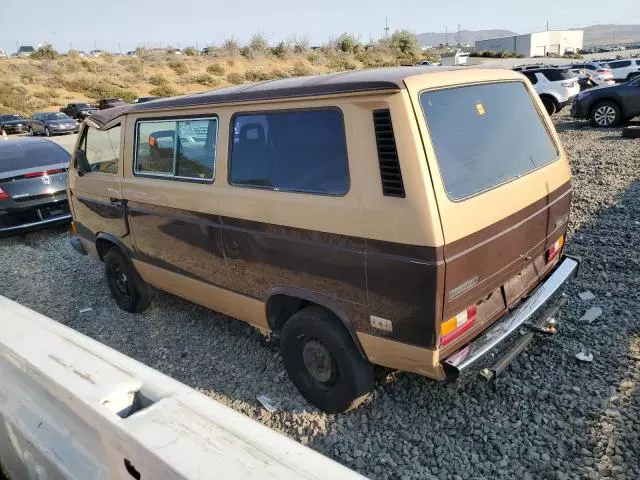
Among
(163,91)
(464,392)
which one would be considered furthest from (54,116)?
(464,392)

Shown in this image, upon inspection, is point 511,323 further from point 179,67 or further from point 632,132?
point 179,67

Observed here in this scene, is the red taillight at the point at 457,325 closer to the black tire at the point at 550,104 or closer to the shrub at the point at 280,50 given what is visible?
the black tire at the point at 550,104

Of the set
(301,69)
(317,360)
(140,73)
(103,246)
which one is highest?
(140,73)

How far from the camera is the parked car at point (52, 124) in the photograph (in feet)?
83.5

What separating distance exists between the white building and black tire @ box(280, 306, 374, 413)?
96624 millimetres

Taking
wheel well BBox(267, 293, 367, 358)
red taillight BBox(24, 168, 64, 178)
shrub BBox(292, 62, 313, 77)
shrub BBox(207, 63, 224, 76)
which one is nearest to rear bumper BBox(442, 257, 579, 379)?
wheel well BBox(267, 293, 367, 358)

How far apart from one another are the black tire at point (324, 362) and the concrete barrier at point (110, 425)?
122cm

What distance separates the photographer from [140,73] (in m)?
49.9

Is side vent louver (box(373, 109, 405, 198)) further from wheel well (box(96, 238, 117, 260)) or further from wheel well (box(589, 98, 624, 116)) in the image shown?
wheel well (box(589, 98, 624, 116))

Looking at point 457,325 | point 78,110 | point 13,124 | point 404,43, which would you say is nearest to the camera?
point 457,325

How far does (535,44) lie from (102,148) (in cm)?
10589

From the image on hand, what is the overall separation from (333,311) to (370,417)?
802 mm

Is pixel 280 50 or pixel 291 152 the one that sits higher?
pixel 280 50

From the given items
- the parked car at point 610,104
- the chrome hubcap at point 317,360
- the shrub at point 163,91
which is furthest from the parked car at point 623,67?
the shrub at point 163,91
